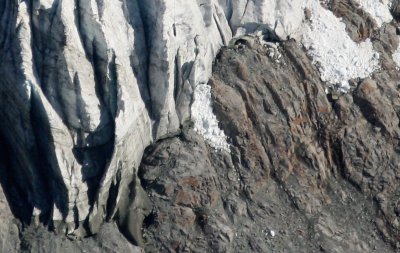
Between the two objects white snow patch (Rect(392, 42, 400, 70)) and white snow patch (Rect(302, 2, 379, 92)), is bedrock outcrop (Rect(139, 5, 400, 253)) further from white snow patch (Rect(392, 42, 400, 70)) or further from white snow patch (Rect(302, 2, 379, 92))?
white snow patch (Rect(392, 42, 400, 70))

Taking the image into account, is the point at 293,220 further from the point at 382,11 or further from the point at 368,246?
the point at 382,11

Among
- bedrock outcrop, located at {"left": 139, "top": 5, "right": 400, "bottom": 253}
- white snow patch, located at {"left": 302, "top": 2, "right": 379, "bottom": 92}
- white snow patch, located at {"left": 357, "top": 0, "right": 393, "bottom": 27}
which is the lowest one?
bedrock outcrop, located at {"left": 139, "top": 5, "right": 400, "bottom": 253}

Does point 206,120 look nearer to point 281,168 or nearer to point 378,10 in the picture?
point 281,168

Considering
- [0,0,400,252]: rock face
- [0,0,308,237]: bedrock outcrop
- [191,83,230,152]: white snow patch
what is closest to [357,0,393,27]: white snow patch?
[0,0,400,252]: rock face

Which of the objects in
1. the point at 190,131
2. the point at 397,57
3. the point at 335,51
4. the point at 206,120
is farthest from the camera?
the point at 397,57

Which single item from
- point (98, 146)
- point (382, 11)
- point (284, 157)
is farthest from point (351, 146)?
point (98, 146)

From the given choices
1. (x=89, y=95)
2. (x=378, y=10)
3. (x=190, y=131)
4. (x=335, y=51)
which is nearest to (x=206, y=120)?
(x=190, y=131)
